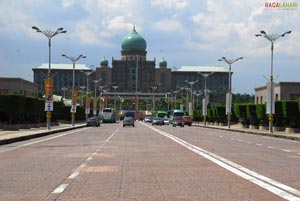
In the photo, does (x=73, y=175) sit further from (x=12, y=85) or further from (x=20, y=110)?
(x=12, y=85)

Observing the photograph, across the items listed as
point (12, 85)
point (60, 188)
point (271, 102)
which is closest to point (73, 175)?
point (60, 188)

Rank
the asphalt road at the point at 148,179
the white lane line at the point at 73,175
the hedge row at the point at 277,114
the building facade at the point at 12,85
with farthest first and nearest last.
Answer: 1. the building facade at the point at 12,85
2. the hedge row at the point at 277,114
3. the white lane line at the point at 73,175
4. the asphalt road at the point at 148,179

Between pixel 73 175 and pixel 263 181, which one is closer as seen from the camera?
pixel 263 181

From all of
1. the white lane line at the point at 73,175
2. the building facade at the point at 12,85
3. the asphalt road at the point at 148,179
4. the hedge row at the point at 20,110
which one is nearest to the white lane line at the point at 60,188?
the asphalt road at the point at 148,179

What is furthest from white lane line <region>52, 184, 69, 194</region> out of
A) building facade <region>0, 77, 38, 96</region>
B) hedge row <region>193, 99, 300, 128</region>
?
building facade <region>0, 77, 38, 96</region>

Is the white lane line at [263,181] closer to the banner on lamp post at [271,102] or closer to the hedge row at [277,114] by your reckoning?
the banner on lamp post at [271,102]

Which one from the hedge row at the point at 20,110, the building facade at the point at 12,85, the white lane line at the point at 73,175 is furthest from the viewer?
the building facade at the point at 12,85

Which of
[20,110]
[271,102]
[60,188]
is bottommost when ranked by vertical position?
[60,188]

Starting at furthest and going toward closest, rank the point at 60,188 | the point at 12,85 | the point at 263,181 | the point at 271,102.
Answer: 1. the point at 12,85
2. the point at 271,102
3. the point at 263,181
4. the point at 60,188

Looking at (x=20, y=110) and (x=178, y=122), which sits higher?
(x=20, y=110)

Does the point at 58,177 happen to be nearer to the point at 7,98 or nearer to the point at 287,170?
the point at 287,170

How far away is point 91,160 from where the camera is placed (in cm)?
2114

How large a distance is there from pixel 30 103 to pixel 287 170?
161 ft

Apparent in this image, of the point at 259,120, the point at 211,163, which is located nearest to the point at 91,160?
the point at 211,163
